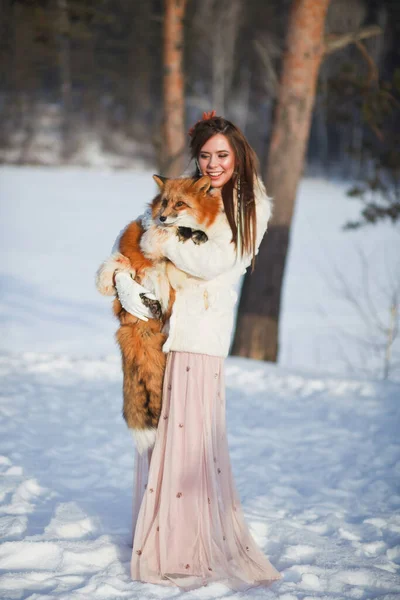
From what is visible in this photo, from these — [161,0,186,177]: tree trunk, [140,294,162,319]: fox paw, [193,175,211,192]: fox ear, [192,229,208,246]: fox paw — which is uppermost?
[161,0,186,177]: tree trunk

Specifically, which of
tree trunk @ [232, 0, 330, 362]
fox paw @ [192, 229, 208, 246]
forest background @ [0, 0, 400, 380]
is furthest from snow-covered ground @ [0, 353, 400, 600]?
forest background @ [0, 0, 400, 380]

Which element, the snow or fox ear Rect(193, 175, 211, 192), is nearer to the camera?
fox ear Rect(193, 175, 211, 192)

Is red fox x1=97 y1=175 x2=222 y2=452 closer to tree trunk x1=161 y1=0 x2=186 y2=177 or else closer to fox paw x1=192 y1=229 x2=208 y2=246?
fox paw x1=192 y1=229 x2=208 y2=246

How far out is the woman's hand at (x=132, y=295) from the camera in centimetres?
229

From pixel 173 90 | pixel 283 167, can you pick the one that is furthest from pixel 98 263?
pixel 283 167

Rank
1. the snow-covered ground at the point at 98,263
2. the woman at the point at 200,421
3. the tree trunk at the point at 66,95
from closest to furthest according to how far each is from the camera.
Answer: the woman at the point at 200,421 < the snow-covered ground at the point at 98,263 < the tree trunk at the point at 66,95

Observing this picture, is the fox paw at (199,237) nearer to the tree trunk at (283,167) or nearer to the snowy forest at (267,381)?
the snowy forest at (267,381)

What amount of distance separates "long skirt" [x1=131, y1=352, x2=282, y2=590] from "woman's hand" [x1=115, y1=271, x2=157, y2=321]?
0.23 metres

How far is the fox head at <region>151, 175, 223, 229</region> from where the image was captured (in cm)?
225

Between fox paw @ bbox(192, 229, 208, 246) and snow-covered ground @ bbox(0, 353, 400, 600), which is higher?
fox paw @ bbox(192, 229, 208, 246)

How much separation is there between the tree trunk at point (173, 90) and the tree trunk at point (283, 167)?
56.9 inches

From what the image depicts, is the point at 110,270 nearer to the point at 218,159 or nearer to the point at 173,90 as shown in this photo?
the point at 218,159

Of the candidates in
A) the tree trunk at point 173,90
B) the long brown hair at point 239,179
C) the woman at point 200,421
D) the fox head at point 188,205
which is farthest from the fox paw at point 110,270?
the tree trunk at point 173,90

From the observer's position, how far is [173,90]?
726cm
